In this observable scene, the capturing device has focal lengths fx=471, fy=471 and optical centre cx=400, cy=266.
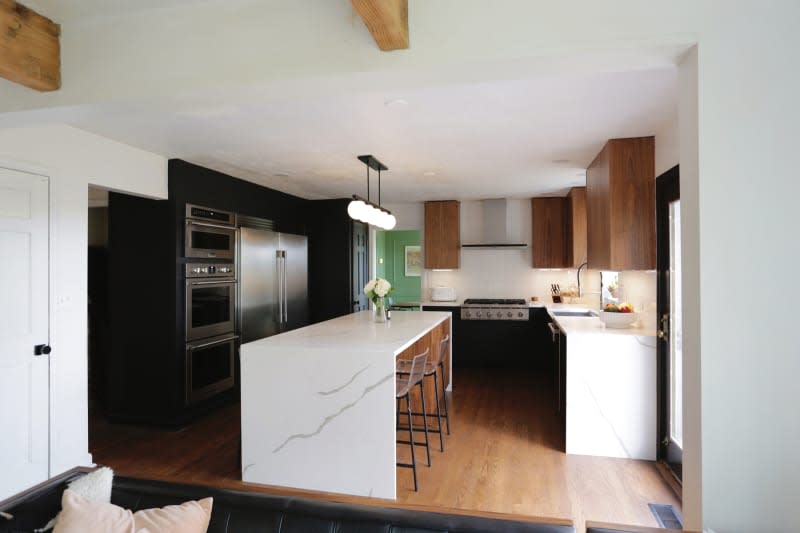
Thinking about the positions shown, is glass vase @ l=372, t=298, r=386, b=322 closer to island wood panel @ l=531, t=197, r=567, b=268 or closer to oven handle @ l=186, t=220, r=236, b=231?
oven handle @ l=186, t=220, r=236, b=231

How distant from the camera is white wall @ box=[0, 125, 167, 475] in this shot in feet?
10.1

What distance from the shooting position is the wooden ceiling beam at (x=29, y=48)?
1.82m

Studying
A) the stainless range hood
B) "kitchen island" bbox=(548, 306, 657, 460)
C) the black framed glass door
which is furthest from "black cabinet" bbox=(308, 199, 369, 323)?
the black framed glass door

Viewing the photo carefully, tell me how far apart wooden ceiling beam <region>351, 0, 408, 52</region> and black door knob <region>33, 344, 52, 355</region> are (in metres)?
2.91

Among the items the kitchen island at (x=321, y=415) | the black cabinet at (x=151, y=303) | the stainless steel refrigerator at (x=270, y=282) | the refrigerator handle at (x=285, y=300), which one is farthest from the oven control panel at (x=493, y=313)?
the kitchen island at (x=321, y=415)

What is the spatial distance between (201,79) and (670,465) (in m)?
3.63

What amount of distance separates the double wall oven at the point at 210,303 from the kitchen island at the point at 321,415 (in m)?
1.57

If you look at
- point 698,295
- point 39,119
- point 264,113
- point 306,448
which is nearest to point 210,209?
point 264,113

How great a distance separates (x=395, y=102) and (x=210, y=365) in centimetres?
312

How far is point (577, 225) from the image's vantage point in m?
5.73

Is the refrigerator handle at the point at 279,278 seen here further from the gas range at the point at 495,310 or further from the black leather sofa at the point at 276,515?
the black leather sofa at the point at 276,515

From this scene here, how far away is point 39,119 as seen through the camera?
218 cm

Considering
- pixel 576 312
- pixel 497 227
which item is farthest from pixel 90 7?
pixel 497 227

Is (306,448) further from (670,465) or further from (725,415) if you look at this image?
(670,465)
